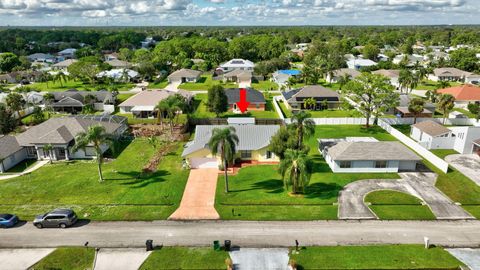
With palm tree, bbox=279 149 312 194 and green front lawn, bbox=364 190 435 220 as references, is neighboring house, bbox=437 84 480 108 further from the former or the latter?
palm tree, bbox=279 149 312 194

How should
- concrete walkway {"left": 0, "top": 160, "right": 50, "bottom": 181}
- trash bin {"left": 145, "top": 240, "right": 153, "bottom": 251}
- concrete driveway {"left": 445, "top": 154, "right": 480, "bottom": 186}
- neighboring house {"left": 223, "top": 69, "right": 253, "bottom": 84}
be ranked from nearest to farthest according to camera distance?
trash bin {"left": 145, "top": 240, "right": 153, "bottom": 251} → concrete driveway {"left": 445, "top": 154, "right": 480, "bottom": 186} → concrete walkway {"left": 0, "top": 160, "right": 50, "bottom": 181} → neighboring house {"left": 223, "top": 69, "right": 253, "bottom": 84}

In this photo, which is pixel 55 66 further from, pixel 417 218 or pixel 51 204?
pixel 417 218

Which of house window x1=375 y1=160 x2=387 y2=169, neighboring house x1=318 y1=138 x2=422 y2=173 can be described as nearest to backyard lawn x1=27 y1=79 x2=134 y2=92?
neighboring house x1=318 y1=138 x2=422 y2=173

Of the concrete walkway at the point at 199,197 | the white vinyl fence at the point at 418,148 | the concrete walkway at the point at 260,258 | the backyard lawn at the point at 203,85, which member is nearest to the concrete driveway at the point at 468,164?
the white vinyl fence at the point at 418,148

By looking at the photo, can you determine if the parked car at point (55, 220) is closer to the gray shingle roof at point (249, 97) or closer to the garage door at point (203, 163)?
the garage door at point (203, 163)

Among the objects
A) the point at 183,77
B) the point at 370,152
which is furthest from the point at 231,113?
the point at 183,77

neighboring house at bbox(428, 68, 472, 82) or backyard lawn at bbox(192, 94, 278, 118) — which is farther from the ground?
neighboring house at bbox(428, 68, 472, 82)
